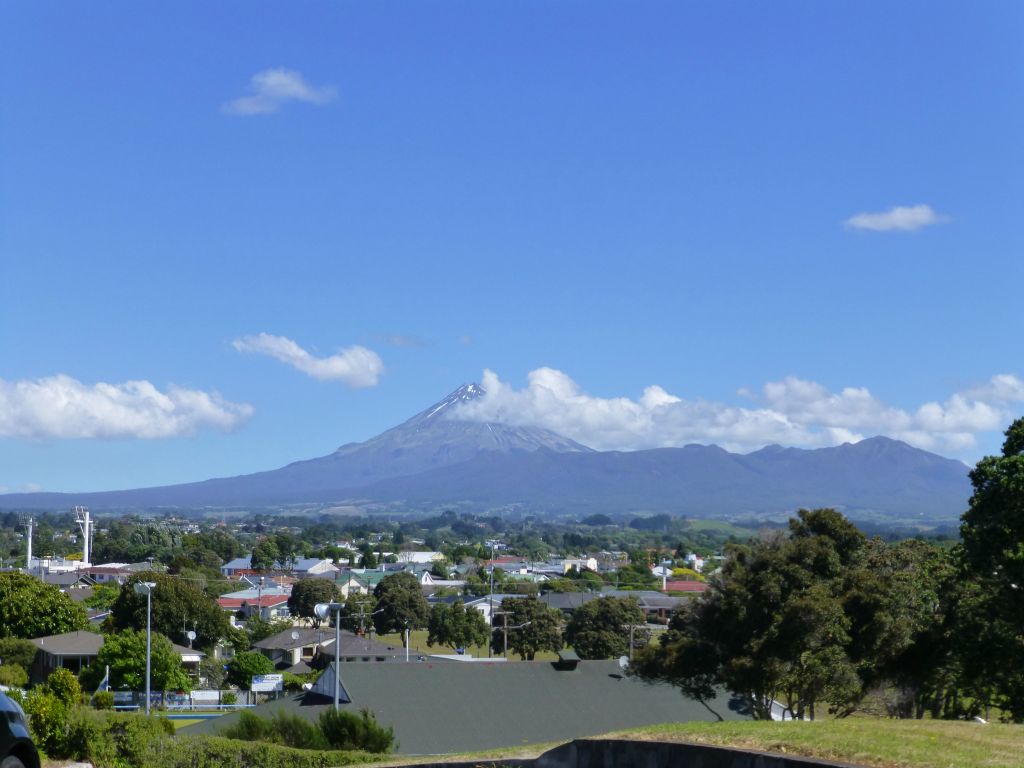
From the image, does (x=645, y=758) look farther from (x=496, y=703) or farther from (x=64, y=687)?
(x=496, y=703)

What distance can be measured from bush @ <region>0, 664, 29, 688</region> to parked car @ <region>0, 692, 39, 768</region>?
1610 inches

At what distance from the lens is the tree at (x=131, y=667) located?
45281 millimetres

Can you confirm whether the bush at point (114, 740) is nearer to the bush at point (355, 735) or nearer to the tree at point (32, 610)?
the bush at point (355, 735)

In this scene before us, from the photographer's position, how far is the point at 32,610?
180ft

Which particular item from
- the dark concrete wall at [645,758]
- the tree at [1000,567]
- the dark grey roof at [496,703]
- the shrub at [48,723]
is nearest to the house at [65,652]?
the dark grey roof at [496,703]

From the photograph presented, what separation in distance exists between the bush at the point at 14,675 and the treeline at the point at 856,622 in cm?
2709

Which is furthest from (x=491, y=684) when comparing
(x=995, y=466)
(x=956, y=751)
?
(x=956, y=751)

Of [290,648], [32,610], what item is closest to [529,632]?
[290,648]

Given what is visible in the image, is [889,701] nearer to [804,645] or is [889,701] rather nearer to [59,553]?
[804,645]

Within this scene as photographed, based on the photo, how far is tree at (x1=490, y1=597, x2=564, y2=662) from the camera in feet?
212

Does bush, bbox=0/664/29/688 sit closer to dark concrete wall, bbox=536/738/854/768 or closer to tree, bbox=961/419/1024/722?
tree, bbox=961/419/1024/722

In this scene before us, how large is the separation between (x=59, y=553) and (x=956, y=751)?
177 meters

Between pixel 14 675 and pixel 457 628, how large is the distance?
2926 cm

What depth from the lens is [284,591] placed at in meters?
107
